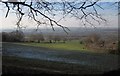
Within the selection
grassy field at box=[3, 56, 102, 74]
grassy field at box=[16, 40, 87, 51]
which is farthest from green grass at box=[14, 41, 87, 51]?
grassy field at box=[3, 56, 102, 74]

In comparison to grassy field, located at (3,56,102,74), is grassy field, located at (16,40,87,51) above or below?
above

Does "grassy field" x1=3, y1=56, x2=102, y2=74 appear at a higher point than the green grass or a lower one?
lower

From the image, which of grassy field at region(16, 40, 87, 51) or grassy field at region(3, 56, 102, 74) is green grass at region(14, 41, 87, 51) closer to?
grassy field at region(16, 40, 87, 51)

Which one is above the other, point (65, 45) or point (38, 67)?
point (65, 45)

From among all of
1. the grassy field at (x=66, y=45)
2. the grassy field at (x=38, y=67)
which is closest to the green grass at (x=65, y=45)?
the grassy field at (x=66, y=45)

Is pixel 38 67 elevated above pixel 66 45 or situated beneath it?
situated beneath

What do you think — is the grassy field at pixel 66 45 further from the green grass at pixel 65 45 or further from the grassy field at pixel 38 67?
the grassy field at pixel 38 67

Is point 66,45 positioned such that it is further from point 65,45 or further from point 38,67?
point 38,67

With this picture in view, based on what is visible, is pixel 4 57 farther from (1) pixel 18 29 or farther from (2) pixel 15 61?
(1) pixel 18 29

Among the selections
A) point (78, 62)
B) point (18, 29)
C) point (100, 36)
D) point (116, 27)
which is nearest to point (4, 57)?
point (18, 29)

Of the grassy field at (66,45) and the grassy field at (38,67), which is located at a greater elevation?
the grassy field at (66,45)

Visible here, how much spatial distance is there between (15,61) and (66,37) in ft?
3.12

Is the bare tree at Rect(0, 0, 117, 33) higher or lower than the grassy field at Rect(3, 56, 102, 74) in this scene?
higher

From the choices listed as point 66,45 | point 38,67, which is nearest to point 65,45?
point 66,45
